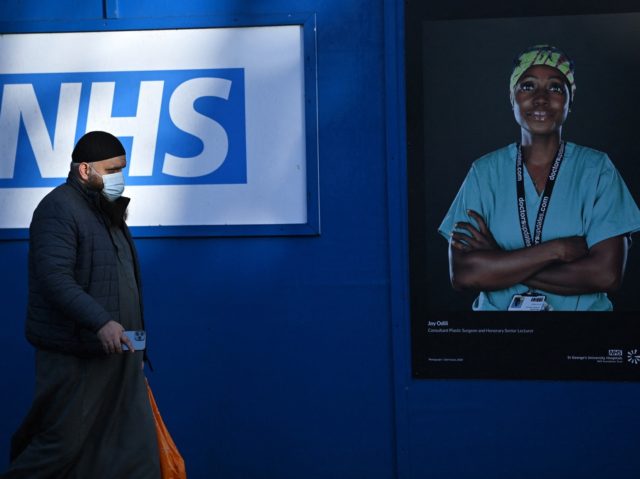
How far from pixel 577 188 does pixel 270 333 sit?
1.78 metres

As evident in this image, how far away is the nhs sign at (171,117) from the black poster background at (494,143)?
2.16 feet

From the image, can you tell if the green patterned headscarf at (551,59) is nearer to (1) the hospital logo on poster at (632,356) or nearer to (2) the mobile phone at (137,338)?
(1) the hospital logo on poster at (632,356)

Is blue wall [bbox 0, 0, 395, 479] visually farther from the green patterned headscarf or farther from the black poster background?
the green patterned headscarf

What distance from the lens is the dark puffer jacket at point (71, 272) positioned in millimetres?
3723

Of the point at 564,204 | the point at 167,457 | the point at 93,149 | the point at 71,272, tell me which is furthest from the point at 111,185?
the point at 564,204

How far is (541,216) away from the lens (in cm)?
474

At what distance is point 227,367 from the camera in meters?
4.91

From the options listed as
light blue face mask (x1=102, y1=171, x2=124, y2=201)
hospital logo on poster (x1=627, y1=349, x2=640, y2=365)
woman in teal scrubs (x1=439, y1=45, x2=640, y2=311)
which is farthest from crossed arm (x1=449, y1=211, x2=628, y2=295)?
light blue face mask (x1=102, y1=171, x2=124, y2=201)

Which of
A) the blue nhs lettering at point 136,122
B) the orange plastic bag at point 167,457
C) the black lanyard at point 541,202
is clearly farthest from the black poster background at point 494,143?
the orange plastic bag at point 167,457

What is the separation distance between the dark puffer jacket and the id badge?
2.05m

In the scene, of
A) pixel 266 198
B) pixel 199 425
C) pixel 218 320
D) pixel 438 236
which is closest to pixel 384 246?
pixel 438 236

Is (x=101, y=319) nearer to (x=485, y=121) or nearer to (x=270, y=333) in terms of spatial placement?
(x=270, y=333)

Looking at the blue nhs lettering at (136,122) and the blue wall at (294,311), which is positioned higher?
the blue nhs lettering at (136,122)

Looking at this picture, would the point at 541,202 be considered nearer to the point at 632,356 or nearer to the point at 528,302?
the point at 528,302
